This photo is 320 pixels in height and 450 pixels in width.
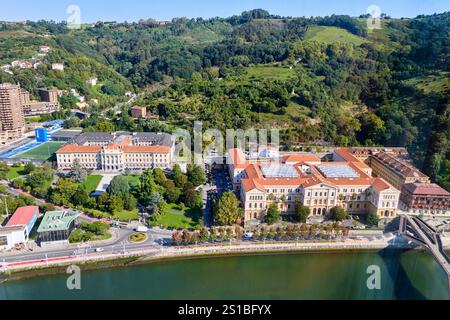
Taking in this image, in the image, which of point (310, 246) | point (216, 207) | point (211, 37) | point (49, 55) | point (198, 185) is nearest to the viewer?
point (310, 246)

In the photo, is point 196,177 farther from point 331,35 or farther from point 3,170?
point 331,35

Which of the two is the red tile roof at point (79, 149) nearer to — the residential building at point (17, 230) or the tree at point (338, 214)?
the residential building at point (17, 230)

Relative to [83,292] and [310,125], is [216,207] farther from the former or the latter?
[310,125]

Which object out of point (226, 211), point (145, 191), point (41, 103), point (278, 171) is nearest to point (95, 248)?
point (145, 191)

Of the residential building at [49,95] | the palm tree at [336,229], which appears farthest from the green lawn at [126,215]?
the residential building at [49,95]

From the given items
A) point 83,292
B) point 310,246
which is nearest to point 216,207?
point 310,246

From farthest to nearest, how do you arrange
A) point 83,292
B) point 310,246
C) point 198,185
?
point 198,185 < point 310,246 < point 83,292

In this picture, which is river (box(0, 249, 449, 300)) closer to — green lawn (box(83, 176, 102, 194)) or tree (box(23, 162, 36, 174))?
green lawn (box(83, 176, 102, 194))
